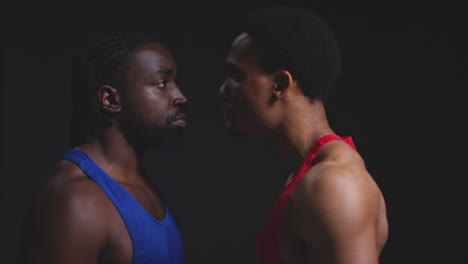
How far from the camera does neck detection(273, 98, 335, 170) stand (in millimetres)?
1562

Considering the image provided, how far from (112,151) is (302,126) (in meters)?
0.60

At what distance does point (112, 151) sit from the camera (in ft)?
5.89

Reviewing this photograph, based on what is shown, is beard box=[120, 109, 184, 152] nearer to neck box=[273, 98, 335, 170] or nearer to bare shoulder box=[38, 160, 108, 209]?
bare shoulder box=[38, 160, 108, 209]

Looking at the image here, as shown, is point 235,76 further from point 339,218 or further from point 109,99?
point 339,218

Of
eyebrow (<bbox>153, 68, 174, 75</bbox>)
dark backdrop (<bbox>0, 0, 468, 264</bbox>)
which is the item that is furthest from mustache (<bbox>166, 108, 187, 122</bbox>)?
dark backdrop (<bbox>0, 0, 468, 264</bbox>)

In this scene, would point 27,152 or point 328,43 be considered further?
point 27,152

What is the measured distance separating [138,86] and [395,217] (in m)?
1.77

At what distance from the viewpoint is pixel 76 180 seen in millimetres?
1668

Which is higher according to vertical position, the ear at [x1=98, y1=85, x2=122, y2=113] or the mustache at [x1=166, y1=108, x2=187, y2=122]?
the ear at [x1=98, y1=85, x2=122, y2=113]

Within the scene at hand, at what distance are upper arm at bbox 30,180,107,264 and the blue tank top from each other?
0.24 feet

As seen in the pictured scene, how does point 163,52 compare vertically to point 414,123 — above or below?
above

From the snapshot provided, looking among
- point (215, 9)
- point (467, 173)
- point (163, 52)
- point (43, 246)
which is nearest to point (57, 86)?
point (215, 9)

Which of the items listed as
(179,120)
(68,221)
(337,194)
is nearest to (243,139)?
(179,120)

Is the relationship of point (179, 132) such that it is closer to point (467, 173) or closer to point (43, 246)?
point (43, 246)
